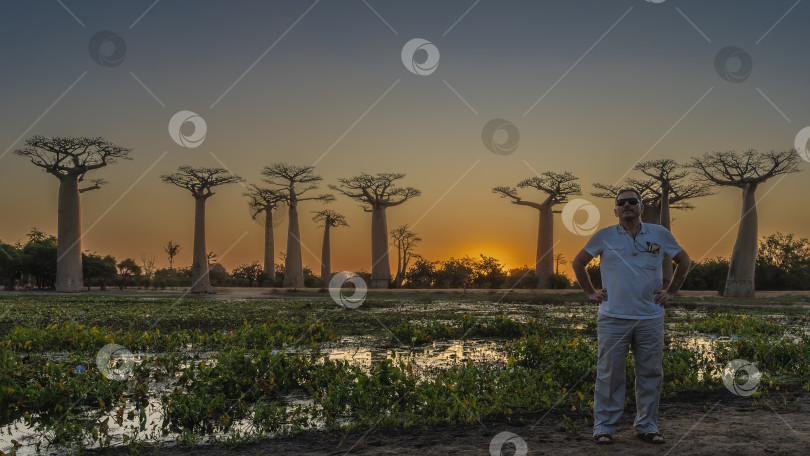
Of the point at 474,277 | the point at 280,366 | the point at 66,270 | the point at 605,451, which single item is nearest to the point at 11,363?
the point at 280,366

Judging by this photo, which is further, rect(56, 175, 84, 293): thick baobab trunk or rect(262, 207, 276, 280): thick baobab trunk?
rect(262, 207, 276, 280): thick baobab trunk

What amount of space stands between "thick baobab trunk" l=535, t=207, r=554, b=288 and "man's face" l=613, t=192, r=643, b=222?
45.0 m

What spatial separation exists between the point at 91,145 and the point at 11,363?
39.2 m

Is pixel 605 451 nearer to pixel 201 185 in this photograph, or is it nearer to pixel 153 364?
pixel 153 364

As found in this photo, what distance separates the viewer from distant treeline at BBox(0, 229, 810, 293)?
48.0 meters

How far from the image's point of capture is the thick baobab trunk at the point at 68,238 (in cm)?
4166

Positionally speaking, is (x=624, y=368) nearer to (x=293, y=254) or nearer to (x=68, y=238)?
(x=68, y=238)

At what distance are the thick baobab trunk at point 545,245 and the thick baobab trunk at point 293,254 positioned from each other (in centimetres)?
1809

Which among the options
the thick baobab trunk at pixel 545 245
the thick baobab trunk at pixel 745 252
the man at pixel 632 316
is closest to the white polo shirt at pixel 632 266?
the man at pixel 632 316

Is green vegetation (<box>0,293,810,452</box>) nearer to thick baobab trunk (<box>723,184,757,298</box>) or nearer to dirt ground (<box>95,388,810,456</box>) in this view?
dirt ground (<box>95,388,810,456</box>)

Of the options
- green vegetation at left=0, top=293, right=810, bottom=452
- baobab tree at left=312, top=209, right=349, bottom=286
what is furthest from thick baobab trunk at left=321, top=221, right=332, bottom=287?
green vegetation at left=0, top=293, right=810, bottom=452

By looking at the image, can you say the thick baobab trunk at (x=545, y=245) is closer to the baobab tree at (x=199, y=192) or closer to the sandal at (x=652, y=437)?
the baobab tree at (x=199, y=192)

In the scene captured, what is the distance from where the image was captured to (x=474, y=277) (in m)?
60.6

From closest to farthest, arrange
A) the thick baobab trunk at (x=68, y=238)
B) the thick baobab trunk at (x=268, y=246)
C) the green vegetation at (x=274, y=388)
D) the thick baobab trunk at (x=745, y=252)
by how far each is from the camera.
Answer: the green vegetation at (x=274, y=388)
the thick baobab trunk at (x=745, y=252)
the thick baobab trunk at (x=68, y=238)
the thick baobab trunk at (x=268, y=246)
